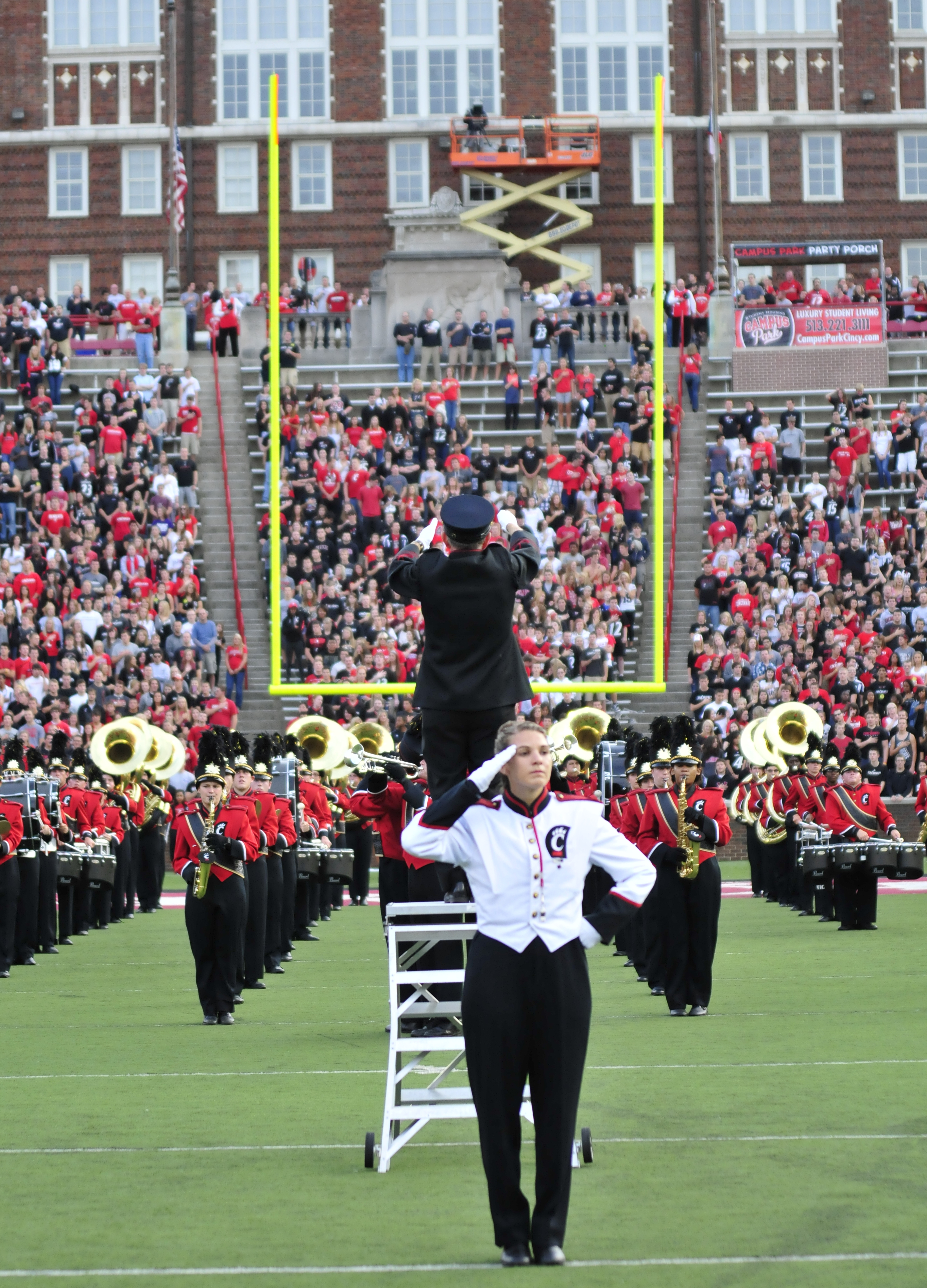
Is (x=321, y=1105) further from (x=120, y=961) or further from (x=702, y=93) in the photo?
(x=702, y=93)

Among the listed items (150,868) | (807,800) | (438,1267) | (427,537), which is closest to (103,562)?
(150,868)

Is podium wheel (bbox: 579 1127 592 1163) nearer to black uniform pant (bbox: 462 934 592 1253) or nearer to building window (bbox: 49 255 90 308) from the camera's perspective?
black uniform pant (bbox: 462 934 592 1253)

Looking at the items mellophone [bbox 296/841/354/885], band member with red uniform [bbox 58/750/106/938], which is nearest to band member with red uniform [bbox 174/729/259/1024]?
mellophone [bbox 296/841/354/885]

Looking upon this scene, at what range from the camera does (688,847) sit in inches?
531

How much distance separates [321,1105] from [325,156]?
1464 inches

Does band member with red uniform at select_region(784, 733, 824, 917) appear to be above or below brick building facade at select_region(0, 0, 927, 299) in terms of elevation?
below

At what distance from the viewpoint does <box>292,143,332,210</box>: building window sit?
44.8 m

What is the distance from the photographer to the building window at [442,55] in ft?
146

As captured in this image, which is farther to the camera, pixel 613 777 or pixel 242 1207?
pixel 613 777

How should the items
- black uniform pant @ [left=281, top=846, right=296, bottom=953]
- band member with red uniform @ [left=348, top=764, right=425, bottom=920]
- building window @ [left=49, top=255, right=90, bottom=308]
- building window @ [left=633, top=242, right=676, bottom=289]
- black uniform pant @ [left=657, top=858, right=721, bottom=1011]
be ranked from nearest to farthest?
band member with red uniform @ [left=348, top=764, right=425, bottom=920] → black uniform pant @ [left=657, top=858, right=721, bottom=1011] → black uniform pant @ [left=281, top=846, right=296, bottom=953] → building window @ [left=633, top=242, right=676, bottom=289] → building window @ [left=49, top=255, right=90, bottom=308]

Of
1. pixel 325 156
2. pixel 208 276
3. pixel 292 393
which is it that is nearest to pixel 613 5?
pixel 325 156

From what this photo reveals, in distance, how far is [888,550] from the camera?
30.0 metres

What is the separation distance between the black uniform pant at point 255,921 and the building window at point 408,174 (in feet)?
101

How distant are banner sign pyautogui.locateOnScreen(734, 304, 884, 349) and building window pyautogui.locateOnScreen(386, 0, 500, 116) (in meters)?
10.9
